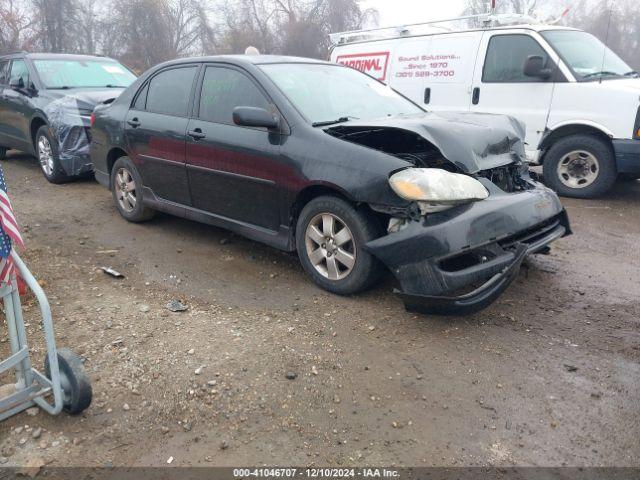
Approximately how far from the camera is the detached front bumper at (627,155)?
6073 mm

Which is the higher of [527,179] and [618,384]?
[527,179]

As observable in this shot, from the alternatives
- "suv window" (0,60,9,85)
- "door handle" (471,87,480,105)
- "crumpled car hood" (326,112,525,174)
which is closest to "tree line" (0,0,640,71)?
"suv window" (0,60,9,85)

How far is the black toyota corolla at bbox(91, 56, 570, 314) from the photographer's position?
3.30 metres

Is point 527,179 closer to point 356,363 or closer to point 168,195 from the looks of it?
point 356,363

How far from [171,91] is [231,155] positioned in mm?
1218

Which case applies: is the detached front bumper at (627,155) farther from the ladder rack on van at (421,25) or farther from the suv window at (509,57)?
the ladder rack on van at (421,25)

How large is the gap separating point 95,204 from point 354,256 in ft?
13.4

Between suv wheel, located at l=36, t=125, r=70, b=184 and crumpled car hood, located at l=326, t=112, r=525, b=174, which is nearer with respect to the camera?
crumpled car hood, located at l=326, t=112, r=525, b=174

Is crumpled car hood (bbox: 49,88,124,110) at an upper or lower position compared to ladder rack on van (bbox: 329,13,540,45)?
lower

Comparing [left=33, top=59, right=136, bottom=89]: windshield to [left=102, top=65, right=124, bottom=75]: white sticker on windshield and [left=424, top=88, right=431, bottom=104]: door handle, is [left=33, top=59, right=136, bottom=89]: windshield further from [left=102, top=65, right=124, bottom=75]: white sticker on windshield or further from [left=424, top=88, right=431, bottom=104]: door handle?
[left=424, top=88, right=431, bottom=104]: door handle

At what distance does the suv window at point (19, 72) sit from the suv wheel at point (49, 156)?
3.03 feet

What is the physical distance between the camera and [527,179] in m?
4.18

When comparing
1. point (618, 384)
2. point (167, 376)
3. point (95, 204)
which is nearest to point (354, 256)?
point (167, 376)

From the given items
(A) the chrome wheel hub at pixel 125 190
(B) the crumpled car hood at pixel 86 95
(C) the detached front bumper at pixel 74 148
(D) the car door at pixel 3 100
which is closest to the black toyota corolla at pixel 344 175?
(A) the chrome wheel hub at pixel 125 190
